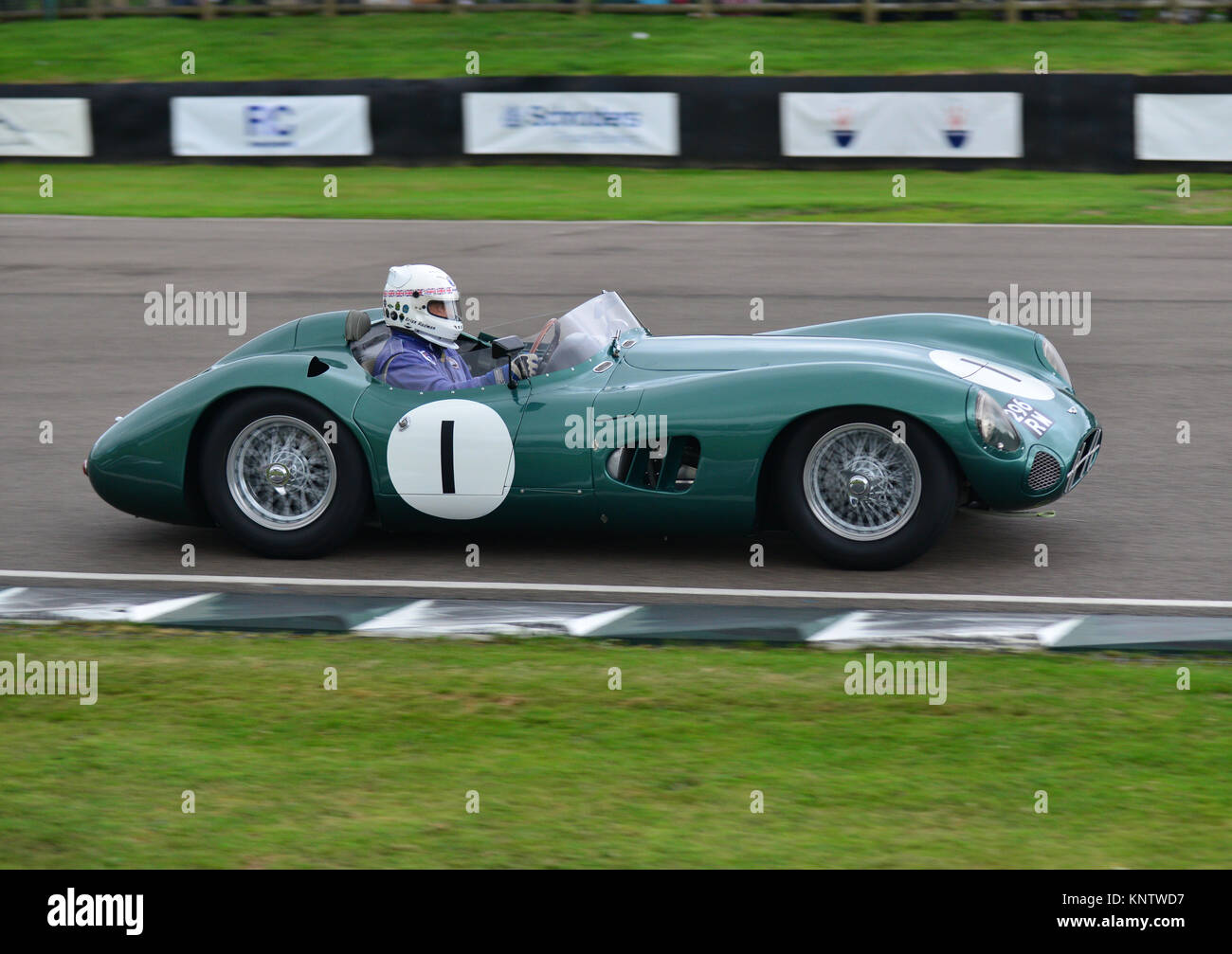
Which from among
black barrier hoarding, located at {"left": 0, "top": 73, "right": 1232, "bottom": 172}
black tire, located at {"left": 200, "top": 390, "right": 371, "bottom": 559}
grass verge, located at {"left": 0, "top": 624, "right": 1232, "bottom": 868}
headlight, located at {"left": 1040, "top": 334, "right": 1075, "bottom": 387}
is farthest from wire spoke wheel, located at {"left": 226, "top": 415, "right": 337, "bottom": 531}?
black barrier hoarding, located at {"left": 0, "top": 73, "right": 1232, "bottom": 172}

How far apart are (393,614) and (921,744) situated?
2.37m

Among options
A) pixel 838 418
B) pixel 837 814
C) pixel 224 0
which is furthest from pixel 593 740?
pixel 224 0

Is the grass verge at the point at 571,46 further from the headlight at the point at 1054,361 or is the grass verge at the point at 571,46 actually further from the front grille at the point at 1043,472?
the front grille at the point at 1043,472

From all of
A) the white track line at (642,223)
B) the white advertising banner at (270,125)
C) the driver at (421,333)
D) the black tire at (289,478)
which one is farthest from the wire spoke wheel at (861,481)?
the white advertising banner at (270,125)

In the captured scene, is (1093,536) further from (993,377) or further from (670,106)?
(670,106)

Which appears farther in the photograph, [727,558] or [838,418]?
[727,558]

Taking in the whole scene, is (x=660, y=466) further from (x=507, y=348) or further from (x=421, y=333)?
(x=421, y=333)

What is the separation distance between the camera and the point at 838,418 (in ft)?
22.5

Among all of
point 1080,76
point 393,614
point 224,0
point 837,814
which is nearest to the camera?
point 837,814

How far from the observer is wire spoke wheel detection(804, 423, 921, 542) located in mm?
6867

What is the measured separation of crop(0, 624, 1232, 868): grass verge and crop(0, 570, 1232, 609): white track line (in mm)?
748

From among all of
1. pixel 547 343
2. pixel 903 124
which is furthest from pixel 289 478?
pixel 903 124

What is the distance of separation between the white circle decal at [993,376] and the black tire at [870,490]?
0.49m

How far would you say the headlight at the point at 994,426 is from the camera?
6789 millimetres
